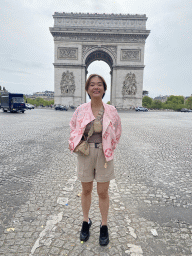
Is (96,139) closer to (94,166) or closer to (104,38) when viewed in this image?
(94,166)

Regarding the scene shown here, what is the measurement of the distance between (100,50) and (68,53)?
6.03 metres

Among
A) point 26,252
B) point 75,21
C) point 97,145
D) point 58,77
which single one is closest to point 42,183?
point 26,252

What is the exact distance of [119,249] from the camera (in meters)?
2.08

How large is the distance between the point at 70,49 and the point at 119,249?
36.9 metres

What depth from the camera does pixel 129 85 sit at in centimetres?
3550

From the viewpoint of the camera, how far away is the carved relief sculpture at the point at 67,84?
35344 mm

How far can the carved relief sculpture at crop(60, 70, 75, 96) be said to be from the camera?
35344 mm

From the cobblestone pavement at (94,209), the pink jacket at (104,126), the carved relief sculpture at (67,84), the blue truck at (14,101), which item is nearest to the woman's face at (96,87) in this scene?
the pink jacket at (104,126)

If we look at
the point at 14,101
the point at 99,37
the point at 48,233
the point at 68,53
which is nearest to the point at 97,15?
the point at 99,37

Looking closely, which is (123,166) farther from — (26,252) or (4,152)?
(4,152)

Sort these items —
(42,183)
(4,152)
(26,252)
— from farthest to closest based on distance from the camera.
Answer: (4,152) → (42,183) → (26,252)

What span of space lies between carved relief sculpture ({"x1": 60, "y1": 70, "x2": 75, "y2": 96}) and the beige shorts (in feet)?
113

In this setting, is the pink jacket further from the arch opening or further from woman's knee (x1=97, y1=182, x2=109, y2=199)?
the arch opening

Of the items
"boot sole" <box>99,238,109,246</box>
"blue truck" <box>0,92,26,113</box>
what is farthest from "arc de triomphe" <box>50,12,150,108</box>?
"boot sole" <box>99,238,109,246</box>
